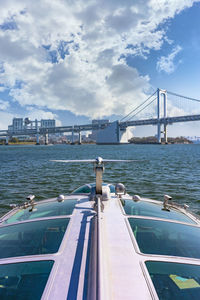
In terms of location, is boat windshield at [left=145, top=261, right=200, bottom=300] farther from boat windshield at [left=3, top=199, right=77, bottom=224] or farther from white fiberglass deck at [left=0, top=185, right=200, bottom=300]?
boat windshield at [left=3, top=199, right=77, bottom=224]

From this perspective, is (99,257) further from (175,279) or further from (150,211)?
(150,211)

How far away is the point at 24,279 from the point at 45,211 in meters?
1.94

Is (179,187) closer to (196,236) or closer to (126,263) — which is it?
(196,236)

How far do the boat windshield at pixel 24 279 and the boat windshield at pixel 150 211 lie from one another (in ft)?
6.40

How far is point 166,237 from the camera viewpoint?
3.07m

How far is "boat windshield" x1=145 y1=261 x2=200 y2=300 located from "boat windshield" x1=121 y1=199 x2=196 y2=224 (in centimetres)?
148

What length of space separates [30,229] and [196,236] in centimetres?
266

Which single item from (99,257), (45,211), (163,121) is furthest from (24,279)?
(163,121)

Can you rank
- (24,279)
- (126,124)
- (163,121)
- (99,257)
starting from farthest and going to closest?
Result: (126,124) → (163,121) → (24,279) → (99,257)

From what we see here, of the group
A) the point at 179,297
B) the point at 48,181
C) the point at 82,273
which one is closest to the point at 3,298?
the point at 82,273

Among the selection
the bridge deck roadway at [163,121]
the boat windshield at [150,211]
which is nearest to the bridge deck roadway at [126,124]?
the bridge deck roadway at [163,121]

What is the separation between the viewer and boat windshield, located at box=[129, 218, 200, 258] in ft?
8.95

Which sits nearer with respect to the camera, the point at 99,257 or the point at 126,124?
the point at 99,257

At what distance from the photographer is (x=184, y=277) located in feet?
7.56
